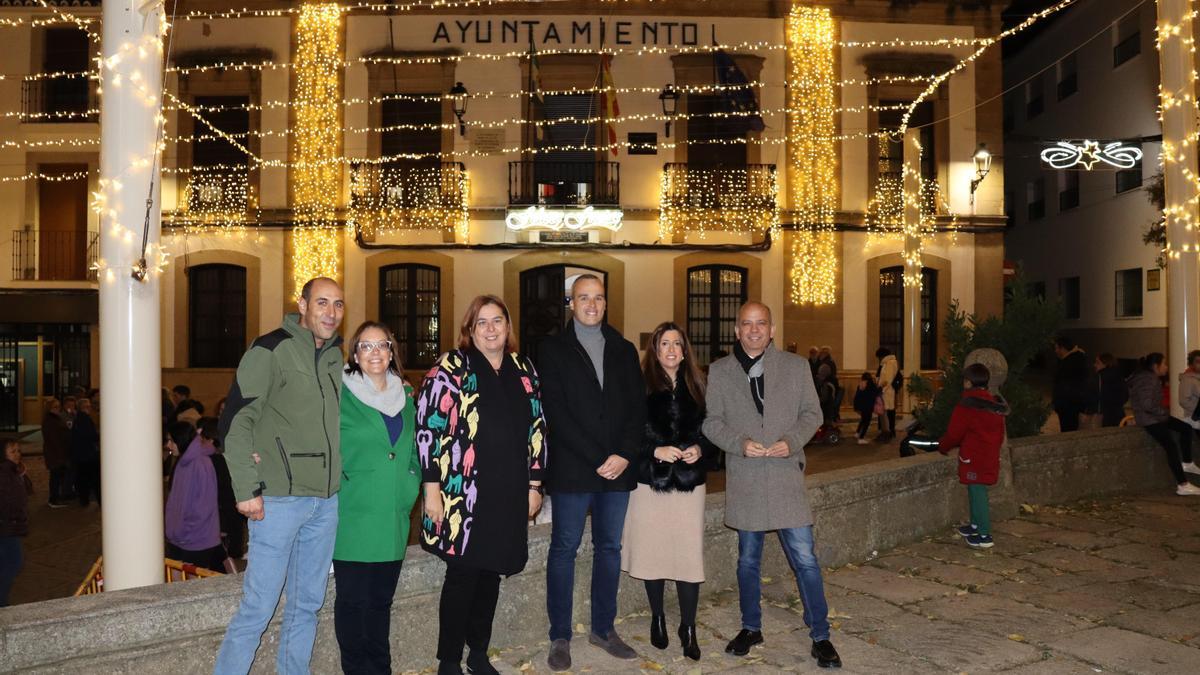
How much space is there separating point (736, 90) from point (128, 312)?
49.9 feet

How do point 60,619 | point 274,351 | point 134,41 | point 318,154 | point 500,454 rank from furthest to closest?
point 318,154 < point 134,41 < point 500,454 < point 274,351 < point 60,619

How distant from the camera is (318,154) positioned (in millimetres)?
18734

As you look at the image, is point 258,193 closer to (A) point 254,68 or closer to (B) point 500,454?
(A) point 254,68

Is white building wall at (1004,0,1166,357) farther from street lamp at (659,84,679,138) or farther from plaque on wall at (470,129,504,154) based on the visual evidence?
plaque on wall at (470,129,504,154)

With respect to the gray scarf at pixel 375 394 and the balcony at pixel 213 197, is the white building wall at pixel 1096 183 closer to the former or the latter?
the balcony at pixel 213 197

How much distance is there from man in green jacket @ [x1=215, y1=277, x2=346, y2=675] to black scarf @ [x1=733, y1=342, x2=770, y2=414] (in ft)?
6.75

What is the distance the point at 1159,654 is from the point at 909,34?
16814mm

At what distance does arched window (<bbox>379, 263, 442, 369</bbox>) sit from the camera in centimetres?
1911

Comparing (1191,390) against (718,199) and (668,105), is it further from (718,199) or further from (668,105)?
(668,105)

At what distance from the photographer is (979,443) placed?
711 centimetres

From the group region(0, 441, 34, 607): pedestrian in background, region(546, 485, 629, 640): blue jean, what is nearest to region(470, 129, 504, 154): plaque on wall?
region(0, 441, 34, 607): pedestrian in background

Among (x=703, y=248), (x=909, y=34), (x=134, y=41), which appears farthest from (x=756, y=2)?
(x=134, y=41)

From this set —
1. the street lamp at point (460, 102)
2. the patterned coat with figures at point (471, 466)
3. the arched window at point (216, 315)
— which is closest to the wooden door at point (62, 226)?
the arched window at point (216, 315)

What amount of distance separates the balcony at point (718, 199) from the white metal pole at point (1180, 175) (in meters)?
9.37
